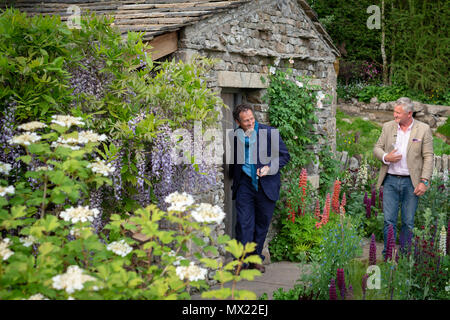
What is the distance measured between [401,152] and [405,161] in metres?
0.11

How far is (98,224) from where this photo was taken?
3914 mm

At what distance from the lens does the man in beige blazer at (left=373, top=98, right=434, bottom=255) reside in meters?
5.45

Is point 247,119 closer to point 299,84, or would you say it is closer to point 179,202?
point 299,84

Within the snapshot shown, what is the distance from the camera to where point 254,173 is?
5418mm

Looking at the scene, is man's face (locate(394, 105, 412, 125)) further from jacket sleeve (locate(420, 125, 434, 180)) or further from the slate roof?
the slate roof

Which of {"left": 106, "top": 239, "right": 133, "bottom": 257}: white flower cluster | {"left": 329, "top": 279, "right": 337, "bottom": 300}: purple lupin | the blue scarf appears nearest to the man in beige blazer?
the blue scarf

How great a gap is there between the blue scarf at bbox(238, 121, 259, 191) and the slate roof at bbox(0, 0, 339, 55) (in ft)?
4.22

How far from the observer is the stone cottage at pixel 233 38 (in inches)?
Result: 199

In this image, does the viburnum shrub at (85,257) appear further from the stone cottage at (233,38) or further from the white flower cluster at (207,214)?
the stone cottage at (233,38)

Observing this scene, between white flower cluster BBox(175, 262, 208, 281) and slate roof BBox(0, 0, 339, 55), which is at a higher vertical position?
slate roof BBox(0, 0, 339, 55)

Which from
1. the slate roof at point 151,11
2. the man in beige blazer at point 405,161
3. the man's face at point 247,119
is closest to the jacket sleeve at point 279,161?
the man's face at point 247,119

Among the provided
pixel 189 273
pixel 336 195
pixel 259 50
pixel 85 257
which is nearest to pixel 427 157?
pixel 336 195

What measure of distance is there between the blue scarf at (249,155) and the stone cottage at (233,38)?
1.08 ft
